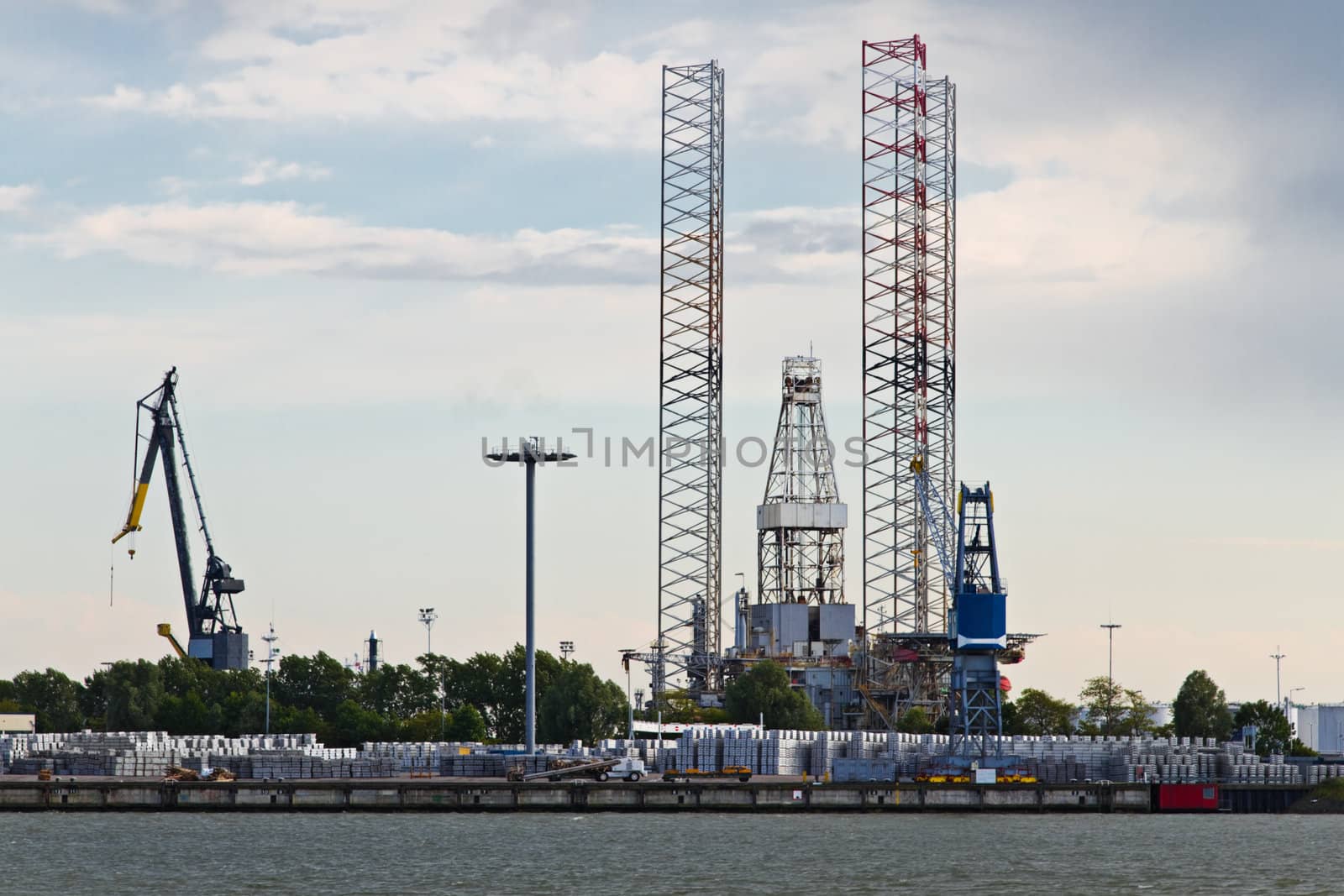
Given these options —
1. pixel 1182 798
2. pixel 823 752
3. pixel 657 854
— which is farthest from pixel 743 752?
pixel 657 854

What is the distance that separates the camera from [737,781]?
144125 millimetres

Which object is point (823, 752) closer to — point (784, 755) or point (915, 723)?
point (784, 755)

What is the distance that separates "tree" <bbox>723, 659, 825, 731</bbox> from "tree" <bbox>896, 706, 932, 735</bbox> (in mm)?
6827

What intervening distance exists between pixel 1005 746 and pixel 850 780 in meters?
18.7

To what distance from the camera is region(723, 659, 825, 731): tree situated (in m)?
190

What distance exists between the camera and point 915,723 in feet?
631

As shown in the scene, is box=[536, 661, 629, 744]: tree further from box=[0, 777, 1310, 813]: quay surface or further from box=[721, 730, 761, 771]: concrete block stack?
box=[0, 777, 1310, 813]: quay surface

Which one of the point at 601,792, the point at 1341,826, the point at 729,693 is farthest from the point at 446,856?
the point at 729,693

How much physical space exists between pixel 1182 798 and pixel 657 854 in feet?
161

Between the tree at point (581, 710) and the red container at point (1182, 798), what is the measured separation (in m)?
56.7

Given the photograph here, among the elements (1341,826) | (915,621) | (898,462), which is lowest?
(1341,826)

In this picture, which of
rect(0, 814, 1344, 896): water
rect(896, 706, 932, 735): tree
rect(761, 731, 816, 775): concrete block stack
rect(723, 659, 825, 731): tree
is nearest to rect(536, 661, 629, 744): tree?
rect(723, 659, 825, 731): tree

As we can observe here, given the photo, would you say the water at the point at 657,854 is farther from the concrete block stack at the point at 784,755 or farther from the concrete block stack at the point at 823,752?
the concrete block stack at the point at 823,752

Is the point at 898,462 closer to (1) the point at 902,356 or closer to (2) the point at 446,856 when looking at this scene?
(1) the point at 902,356
